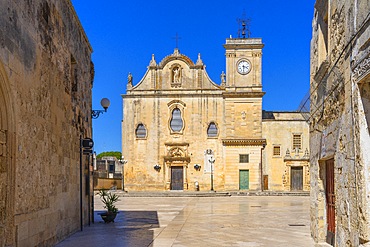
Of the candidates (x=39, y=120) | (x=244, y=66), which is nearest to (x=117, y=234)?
(x=39, y=120)

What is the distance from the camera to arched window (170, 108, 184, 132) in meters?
41.4

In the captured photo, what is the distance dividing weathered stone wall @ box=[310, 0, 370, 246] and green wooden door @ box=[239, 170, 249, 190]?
2941cm

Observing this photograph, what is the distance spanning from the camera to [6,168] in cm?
690

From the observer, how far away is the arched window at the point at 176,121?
4144cm

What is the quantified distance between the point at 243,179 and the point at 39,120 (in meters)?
32.6

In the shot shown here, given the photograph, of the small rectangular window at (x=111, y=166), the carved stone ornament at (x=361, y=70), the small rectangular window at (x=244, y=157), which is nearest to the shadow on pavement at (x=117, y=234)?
the carved stone ornament at (x=361, y=70)

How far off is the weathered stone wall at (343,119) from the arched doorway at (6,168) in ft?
15.5

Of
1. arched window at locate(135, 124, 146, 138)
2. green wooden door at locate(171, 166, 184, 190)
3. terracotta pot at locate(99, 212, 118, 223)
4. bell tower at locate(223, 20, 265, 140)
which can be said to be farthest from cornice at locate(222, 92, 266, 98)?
terracotta pot at locate(99, 212, 118, 223)

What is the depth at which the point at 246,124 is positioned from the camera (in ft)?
131

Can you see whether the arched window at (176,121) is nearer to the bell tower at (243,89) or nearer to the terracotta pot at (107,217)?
the bell tower at (243,89)

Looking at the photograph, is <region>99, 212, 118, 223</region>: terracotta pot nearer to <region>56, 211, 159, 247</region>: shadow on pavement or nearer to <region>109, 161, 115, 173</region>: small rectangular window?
<region>56, 211, 159, 247</region>: shadow on pavement

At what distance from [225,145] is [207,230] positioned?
1068 inches

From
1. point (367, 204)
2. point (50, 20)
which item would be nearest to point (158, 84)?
point (50, 20)

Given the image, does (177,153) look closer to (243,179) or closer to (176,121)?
(176,121)
